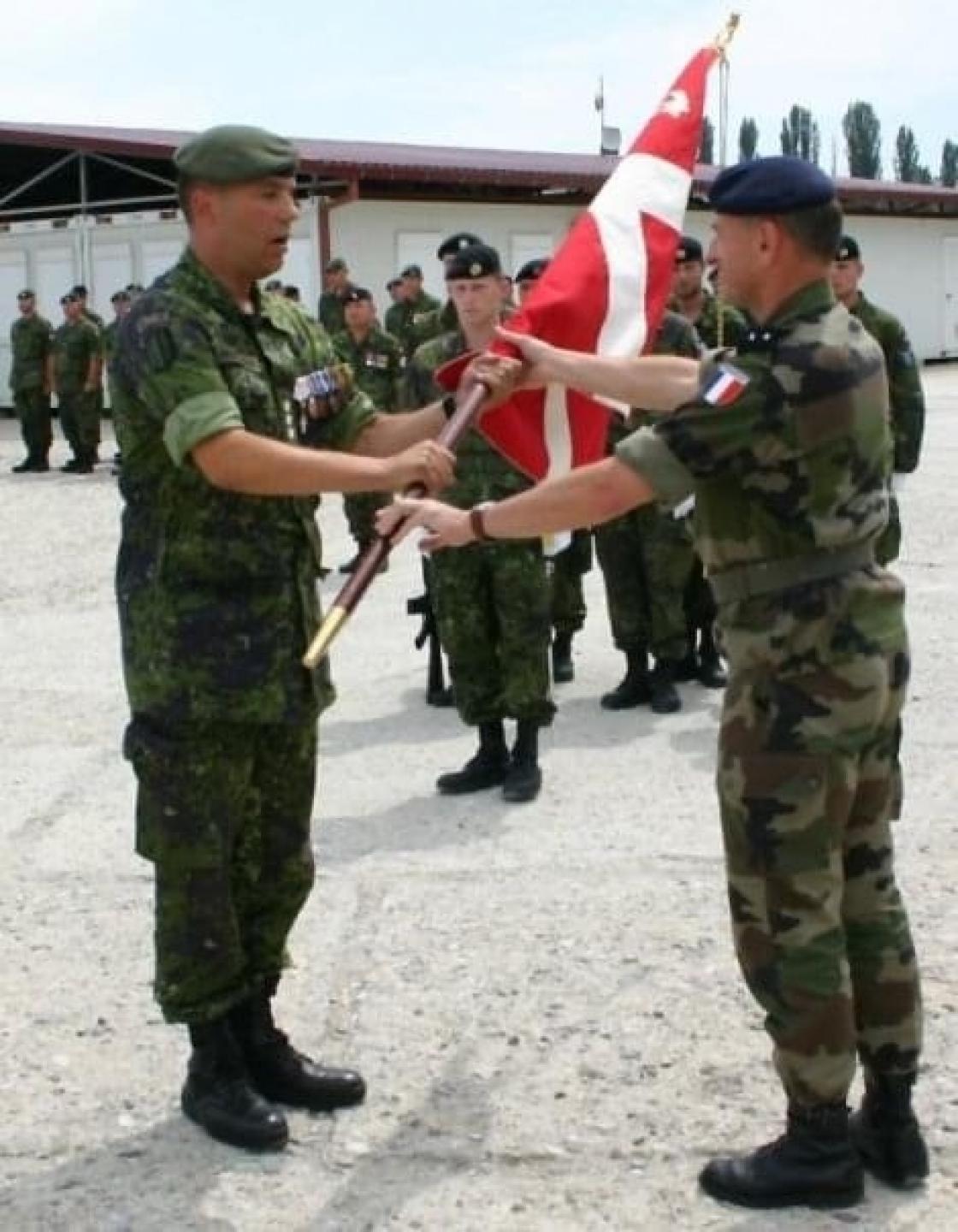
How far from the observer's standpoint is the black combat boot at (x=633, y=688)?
7434 mm

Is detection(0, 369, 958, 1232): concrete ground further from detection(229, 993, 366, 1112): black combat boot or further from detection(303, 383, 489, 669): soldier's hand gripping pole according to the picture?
detection(303, 383, 489, 669): soldier's hand gripping pole

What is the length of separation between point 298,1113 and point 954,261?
111 ft

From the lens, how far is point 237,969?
362 cm

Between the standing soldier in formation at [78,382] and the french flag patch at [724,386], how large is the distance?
15718mm

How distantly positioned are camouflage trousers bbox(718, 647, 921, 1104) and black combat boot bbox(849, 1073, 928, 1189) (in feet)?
0.13

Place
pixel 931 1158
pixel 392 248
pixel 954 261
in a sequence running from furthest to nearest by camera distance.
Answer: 1. pixel 954 261
2. pixel 392 248
3. pixel 931 1158

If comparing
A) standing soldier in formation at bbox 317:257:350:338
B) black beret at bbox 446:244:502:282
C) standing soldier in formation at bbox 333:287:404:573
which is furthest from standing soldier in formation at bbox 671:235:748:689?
standing soldier in formation at bbox 317:257:350:338

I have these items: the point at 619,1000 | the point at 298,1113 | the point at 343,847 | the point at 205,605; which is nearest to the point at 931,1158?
the point at 619,1000

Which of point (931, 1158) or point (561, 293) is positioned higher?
point (561, 293)

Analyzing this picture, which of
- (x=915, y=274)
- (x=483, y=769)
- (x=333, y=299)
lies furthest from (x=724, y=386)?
(x=915, y=274)

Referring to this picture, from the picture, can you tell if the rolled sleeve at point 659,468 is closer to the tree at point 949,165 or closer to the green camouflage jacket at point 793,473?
the green camouflage jacket at point 793,473

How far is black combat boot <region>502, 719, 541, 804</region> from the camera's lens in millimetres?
6047

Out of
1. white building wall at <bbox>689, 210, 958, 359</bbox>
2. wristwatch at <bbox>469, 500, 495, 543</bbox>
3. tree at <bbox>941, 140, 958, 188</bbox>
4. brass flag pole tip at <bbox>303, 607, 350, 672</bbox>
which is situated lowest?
brass flag pole tip at <bbox>303, 607, 350, 672</bbox>

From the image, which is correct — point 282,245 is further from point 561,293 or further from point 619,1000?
point 619,1000
